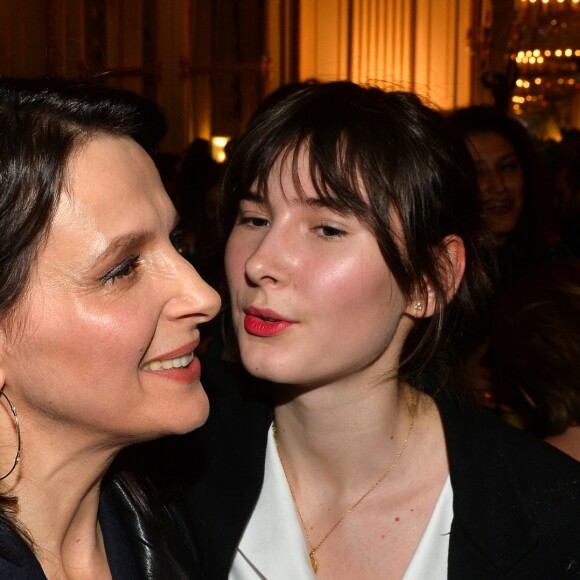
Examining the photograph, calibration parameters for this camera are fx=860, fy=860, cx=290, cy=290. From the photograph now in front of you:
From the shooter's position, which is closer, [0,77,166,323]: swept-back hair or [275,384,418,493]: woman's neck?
[0,77,166,323]: swept-back hair

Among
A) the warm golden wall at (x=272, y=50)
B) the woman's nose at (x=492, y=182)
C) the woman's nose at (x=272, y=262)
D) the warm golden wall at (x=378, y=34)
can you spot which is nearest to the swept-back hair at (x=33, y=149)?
the woman's nose at (x=272, y=262)

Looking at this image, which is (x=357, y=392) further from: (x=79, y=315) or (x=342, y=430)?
(x=79, y=315)

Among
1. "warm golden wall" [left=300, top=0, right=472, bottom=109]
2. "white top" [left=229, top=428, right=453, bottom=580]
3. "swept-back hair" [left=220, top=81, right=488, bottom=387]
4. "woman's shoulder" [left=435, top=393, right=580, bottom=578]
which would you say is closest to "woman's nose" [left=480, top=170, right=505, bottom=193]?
"swept-back hair" [left=220, top=81, right=488, bottom=387]

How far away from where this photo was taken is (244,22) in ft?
33.6

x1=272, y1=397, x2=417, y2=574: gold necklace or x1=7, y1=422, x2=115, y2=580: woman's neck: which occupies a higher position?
x1=7, y1=422, x2=115, y2=580: woman's neck

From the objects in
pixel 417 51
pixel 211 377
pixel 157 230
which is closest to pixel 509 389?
pixel 211 377

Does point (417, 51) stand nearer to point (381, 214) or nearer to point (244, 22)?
point (244, 22)

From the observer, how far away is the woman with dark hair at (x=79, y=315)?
1.46 meters

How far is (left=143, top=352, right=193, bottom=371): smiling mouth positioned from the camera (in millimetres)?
1593

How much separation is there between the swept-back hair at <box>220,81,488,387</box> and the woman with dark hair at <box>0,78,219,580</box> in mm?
410

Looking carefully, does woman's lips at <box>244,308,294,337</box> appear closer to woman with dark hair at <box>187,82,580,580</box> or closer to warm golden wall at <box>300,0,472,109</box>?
woman with dark hair at <box>187,82,580,580</box>

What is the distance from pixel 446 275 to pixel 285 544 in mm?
759

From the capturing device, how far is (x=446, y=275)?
7.04 ft

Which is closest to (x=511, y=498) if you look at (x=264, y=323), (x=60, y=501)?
(x=264, y=323)
